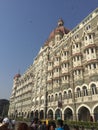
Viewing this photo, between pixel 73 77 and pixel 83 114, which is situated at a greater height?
pixel 73 77

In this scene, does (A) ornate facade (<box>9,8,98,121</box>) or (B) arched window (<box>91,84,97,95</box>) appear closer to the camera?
(B) arched window (<box>91,84,97,95</box>)

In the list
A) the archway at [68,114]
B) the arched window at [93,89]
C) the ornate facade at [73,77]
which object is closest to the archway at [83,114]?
the ornate facade at [73,77]

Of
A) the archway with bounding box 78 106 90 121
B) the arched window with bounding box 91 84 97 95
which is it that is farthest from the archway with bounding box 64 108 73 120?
the arched window with bounding box 91 84 97 95

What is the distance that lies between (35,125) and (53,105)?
25.6 meters

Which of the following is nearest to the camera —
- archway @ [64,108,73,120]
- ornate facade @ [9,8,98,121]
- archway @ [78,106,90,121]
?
ornate facade @ [9,8,98,121]

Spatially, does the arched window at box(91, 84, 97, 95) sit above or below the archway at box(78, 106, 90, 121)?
above

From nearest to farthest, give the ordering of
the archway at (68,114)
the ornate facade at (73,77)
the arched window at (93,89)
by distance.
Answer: the arched window at (93,89) < the ornate facade at (73,77) < the archway at (68,114)

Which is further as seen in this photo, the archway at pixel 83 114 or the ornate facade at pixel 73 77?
the archway at pixel 83 114

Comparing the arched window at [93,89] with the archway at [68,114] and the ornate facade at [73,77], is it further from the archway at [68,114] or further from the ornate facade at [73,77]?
the archway at [68,114]

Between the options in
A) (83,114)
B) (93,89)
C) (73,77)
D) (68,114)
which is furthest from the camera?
(68,114)

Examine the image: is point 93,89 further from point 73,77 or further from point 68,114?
point 68,114

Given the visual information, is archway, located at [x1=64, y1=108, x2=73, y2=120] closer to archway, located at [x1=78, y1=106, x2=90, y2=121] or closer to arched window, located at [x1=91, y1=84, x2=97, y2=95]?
archway, located at [x1=78, y1=106, x2=90, y2=121]

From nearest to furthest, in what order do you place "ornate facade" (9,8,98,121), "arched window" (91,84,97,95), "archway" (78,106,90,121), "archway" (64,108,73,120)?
"arched window" (91,84,97,95) < "ornate facade" (9,8,98,121) < "archway" (78,106,90,121) < "archway" (64,108,73,120)

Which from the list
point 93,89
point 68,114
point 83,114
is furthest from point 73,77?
point 68,114
